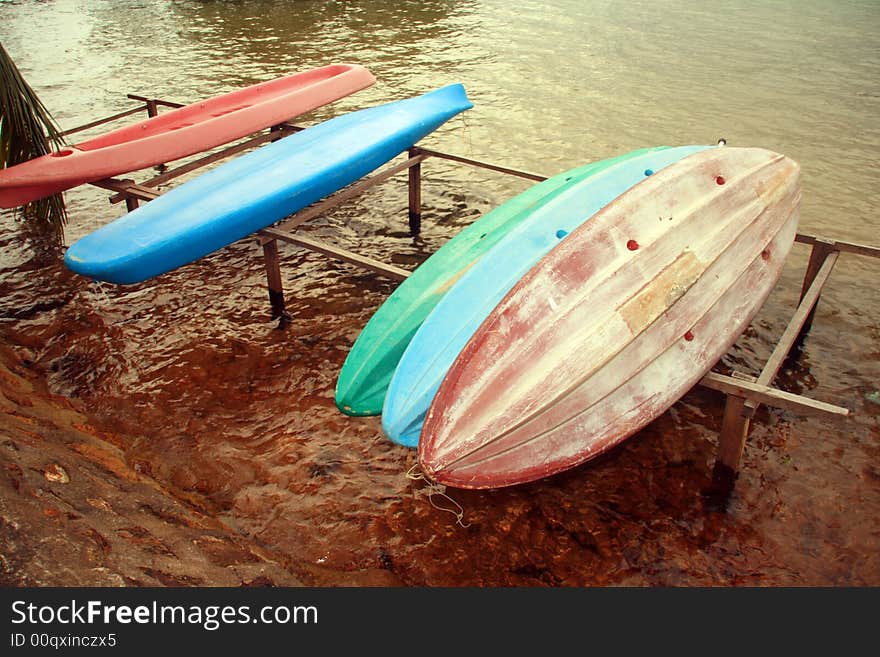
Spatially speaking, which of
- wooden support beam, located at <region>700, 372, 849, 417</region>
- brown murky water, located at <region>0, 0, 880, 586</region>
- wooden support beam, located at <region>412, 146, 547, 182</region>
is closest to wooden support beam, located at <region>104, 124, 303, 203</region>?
brown murky water, located at <region>0, 0, 880, 586</region>

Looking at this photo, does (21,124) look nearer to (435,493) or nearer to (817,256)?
(435,493)

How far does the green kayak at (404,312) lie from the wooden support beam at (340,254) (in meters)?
0.30

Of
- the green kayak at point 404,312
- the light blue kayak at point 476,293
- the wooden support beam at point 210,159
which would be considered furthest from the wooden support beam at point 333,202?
the light blue kayak at point 476,293

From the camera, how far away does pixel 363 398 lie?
12.5 feet

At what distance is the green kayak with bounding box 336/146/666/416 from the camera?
382 cm

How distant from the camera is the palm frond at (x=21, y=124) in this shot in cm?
457

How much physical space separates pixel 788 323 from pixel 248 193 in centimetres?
433

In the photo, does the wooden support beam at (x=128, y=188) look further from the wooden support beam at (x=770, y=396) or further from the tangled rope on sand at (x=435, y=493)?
the wooden support beam at (x=770, y=396)

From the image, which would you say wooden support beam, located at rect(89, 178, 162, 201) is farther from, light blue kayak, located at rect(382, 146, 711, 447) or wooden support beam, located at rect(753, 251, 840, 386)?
wooden support beam, located at rect(753, 251, 840, 386)

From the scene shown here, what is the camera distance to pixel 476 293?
386 centimetres

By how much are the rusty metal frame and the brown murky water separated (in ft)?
0.64

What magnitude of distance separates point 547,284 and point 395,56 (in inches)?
400

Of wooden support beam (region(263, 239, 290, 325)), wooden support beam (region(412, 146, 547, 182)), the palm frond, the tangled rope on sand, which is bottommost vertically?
the tangled rope on sand

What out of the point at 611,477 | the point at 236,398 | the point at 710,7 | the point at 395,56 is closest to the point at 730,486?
the point at 611,477
